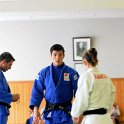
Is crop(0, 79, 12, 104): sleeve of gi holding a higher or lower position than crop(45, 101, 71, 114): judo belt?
higher

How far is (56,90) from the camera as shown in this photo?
3.06 meters

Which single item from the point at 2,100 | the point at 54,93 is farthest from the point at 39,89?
the point at 2,100

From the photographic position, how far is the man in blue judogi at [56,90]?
3.07 metres

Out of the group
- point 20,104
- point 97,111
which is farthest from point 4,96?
point 20,104

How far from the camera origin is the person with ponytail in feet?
9.18

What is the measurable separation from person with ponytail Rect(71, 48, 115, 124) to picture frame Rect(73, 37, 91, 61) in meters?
4.26

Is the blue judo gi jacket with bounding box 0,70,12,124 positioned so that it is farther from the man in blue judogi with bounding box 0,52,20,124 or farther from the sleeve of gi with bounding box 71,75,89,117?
the sleeve of gi with bounding box 71,75,89,117

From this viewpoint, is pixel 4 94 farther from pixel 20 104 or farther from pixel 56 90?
pixel 20 104

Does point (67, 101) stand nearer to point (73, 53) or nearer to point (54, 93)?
point (54, 93)

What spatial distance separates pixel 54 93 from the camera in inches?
120

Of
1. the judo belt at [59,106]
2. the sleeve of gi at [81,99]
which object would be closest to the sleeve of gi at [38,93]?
the judo belt at [59,106]

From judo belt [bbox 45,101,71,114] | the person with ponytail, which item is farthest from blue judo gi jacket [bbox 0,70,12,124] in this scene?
the person with ponytail

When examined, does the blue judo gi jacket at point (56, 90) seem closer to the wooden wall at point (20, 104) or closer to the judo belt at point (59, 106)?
the judo belt at point (59, 106)

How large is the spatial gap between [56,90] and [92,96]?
429mm
